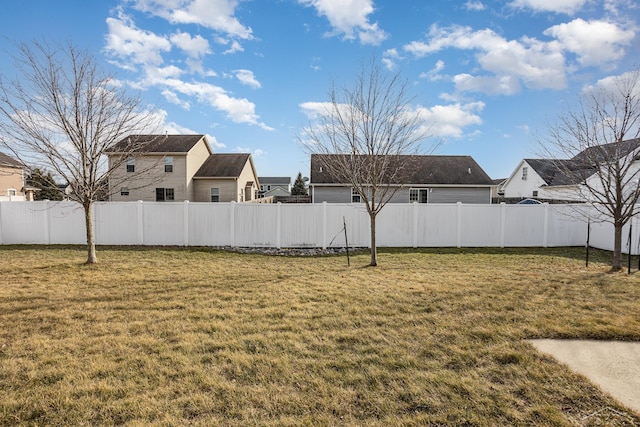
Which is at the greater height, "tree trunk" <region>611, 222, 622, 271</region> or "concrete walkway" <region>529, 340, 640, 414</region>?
"tree trunk" <region>611, 222, 622, 271</region>

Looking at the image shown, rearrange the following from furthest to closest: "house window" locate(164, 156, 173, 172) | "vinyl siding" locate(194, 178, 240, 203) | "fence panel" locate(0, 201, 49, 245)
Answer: "vinyl siding" locate(194, 178, 240, 203) → "house window" locate(164, 156, 173, 172) → "fence panel" locate(0, 201, 49, 245)

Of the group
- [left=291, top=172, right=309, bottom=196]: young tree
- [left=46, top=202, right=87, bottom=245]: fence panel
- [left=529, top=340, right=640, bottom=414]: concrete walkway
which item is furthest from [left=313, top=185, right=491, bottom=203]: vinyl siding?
[left=291, top=172, right=309, bottom=196]: young tree

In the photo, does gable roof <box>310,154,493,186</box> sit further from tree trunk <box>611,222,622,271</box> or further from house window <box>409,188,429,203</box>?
tree trunk <box>611,222,622,271</box>

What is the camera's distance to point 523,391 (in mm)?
2803

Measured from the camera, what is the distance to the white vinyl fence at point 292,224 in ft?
36.0

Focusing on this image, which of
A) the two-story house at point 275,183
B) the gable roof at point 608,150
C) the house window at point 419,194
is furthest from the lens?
the two-story house at point 275,183

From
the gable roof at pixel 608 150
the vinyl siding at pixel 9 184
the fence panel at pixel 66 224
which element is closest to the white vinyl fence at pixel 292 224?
the fence panel at pixel 66 224

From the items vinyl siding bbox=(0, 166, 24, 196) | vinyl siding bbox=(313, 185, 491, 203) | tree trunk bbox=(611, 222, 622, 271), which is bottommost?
tree trunk bbox=(611, 222, 622, 271)

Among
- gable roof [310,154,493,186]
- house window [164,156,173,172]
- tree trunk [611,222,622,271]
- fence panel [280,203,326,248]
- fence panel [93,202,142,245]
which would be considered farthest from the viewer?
house window [164,156,173,172]

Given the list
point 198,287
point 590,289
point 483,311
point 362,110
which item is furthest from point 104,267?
point 590,289

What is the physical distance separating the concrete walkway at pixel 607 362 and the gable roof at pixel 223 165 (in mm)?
23187

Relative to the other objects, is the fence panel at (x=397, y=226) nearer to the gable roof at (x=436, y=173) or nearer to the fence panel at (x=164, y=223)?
the fence panel at (x=164, y=223)

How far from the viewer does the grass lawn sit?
254 centimetres

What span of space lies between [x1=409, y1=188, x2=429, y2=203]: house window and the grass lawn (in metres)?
13.3
